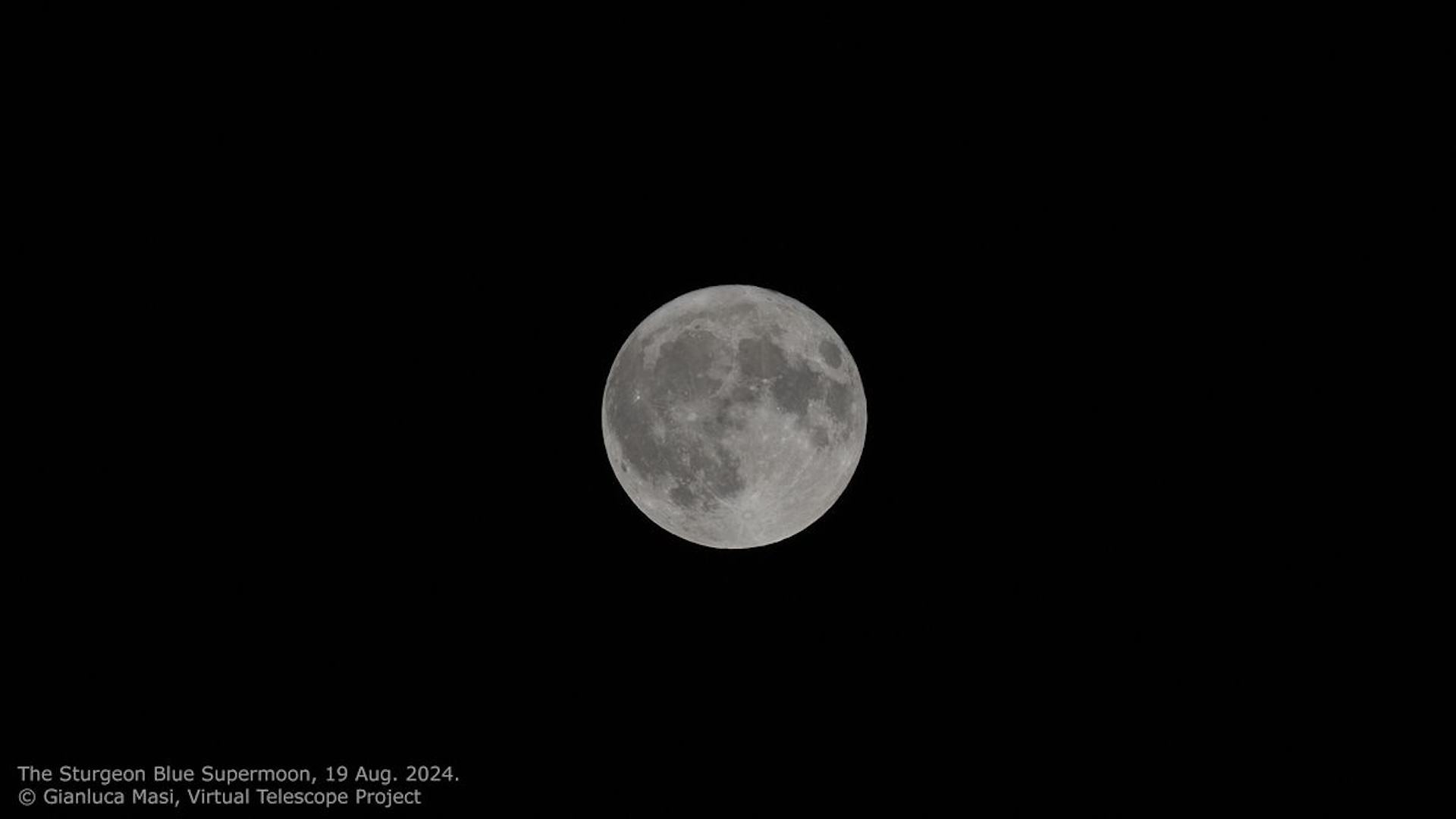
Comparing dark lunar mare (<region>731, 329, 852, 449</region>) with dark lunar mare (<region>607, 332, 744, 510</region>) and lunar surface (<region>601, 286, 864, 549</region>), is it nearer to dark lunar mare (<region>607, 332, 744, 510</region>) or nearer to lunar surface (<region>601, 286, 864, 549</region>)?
lunar surface (<region>601, 286, 864, 549</region>)

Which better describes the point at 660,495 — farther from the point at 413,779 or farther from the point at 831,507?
the point at 413,779

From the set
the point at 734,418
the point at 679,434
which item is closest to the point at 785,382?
A: the point at 734,418

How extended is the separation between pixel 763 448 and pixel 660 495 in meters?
0.84

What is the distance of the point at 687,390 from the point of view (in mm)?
6551

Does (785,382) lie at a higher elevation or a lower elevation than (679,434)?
higher

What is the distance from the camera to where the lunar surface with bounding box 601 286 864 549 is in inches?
257

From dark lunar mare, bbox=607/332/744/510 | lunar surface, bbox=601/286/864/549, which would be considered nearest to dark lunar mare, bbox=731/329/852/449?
lunar surface, bbox=601/286/864/549

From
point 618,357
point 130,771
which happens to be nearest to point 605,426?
point 618,357

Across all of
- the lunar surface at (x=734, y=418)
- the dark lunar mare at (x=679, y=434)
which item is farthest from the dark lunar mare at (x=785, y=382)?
the dark lunar mare at (x=679, y=434)

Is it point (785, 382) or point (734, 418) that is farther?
point (785, 382)

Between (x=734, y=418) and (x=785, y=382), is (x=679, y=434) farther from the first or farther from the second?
(x=785, y=382)

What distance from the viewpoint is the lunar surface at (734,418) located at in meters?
6.52

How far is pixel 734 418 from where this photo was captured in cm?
646

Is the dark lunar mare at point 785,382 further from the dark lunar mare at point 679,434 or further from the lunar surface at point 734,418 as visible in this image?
the dark lunar mare at point 679,434
